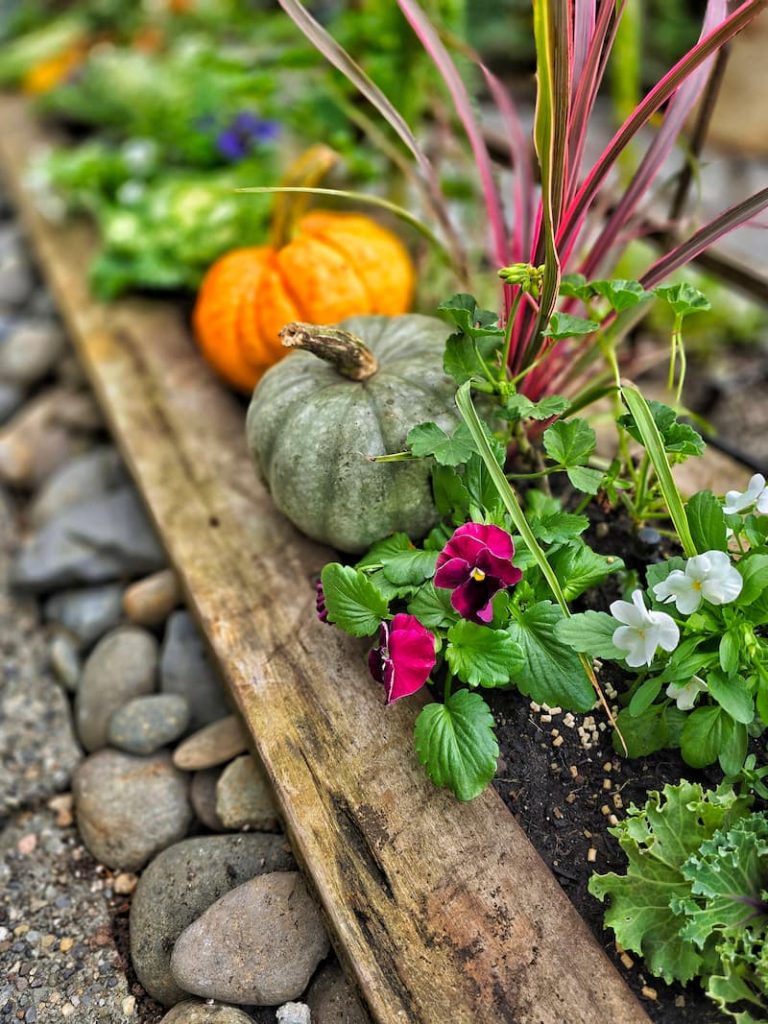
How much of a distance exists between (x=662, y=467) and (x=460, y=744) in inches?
22.4

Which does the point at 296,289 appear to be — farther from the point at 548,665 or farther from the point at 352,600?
the point at 548,665

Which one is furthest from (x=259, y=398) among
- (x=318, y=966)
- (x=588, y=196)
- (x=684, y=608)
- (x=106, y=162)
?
(x=106, y=162)

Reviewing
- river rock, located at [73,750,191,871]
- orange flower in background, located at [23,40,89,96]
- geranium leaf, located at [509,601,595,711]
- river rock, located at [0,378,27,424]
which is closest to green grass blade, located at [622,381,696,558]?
geranium leaf, located at [509,601,595,711]

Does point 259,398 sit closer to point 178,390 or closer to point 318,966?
point 178,390

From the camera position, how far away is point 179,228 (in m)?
2.75

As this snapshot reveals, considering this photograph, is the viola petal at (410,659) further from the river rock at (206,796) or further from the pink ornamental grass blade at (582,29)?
the pink ornamental grass blade at (582,29)

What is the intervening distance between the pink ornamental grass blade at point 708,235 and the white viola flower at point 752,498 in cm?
47

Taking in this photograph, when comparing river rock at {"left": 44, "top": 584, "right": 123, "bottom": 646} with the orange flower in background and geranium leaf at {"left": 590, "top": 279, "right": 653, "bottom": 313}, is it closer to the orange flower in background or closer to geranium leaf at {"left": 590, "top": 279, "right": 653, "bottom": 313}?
geranium leaf at {"left": 590, "top": 279, "right": 653, "bottom": 313}

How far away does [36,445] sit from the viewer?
9.71 feet

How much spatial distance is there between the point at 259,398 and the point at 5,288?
2.43m

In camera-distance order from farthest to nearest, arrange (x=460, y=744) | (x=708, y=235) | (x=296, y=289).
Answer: (x=296, y=289) < (x=708, y=235) < (x=460, y=744)

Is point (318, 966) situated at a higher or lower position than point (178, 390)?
lower

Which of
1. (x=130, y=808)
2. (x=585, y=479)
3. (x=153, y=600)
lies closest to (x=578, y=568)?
(x=585, y=479)

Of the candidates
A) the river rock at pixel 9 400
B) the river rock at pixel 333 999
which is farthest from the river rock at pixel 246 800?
the river rock at pixel 9 400
